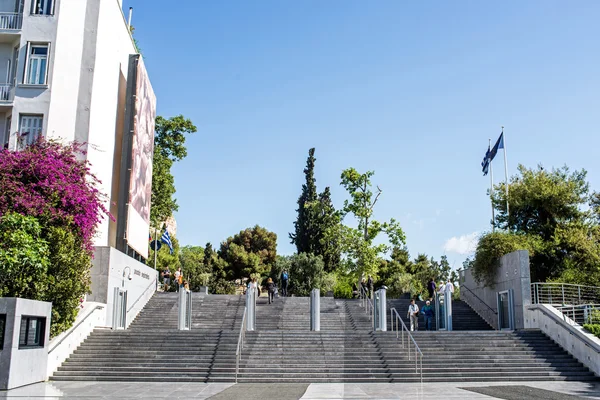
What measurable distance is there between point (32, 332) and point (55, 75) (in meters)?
12.1

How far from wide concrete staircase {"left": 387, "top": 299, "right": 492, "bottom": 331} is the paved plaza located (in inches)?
384

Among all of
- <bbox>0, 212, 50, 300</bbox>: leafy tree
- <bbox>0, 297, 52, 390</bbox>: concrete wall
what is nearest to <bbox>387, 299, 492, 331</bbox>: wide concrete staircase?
<bbox>0, 212, 50, 300</bbox>: leafy tree

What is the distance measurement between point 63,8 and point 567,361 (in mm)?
23330

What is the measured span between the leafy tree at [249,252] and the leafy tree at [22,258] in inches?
1863

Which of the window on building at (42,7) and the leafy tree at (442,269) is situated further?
the leafy tree at (442,269)

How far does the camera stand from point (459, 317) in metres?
28.6

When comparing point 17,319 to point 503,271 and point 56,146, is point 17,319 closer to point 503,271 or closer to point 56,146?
point 56,146

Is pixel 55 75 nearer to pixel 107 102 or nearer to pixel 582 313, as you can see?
pixel 107 102

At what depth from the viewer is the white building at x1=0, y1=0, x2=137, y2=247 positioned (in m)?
24.6

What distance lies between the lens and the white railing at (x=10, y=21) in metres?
25.2

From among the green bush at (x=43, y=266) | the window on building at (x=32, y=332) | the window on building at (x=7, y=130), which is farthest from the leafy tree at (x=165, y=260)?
the window on building at (x=32, y=332)

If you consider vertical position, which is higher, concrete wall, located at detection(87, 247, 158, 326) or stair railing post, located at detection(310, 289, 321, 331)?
concrete wall, located at detection(87, 247, 158, 326)

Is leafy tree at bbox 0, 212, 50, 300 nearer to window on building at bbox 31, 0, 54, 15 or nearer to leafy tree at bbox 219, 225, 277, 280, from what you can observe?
window on building at bbox 31, 0, 54, 15

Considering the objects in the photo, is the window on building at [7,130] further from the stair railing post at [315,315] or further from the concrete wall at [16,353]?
the stair railing post at [315,315]
